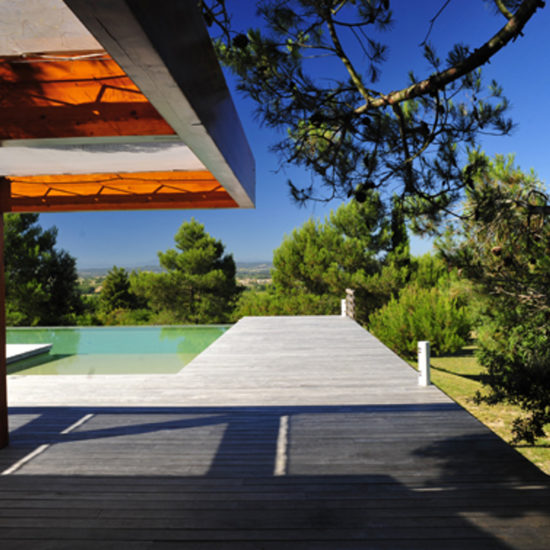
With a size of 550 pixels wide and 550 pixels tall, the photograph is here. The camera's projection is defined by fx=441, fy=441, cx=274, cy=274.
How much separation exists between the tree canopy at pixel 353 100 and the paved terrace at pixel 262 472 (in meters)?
1.63

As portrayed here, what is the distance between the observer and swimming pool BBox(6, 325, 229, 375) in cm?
820

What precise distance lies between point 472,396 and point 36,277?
1753cm

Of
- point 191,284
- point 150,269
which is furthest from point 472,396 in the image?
point 150,269

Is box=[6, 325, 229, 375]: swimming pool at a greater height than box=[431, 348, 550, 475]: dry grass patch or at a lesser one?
greater

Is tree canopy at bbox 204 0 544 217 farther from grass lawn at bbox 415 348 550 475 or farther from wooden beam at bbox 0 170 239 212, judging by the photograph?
grass lawn at bbox 415 348 550 475

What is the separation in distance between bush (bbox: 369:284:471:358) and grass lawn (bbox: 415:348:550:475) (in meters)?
0.51

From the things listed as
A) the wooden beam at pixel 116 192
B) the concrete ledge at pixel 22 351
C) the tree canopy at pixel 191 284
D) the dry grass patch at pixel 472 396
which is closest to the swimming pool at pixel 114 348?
the concrete ledge at pixel 22 351

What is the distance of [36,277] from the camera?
1873cm

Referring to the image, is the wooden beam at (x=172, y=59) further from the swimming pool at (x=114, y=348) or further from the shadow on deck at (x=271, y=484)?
the swimming pool at (x=114, y=348)

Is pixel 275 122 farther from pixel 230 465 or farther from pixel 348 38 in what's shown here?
pixel 230 465

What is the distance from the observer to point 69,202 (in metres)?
3.82

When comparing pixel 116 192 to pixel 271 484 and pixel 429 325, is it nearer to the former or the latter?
pixel 271 484

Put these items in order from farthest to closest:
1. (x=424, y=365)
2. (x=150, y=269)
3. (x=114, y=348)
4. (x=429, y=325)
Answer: (x=150, y=269)
(x=429, y=325)
(x=114, y=348)
(x=424, y=365)

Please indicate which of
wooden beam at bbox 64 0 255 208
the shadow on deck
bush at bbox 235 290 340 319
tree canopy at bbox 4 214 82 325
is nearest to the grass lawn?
the shadow on deck
